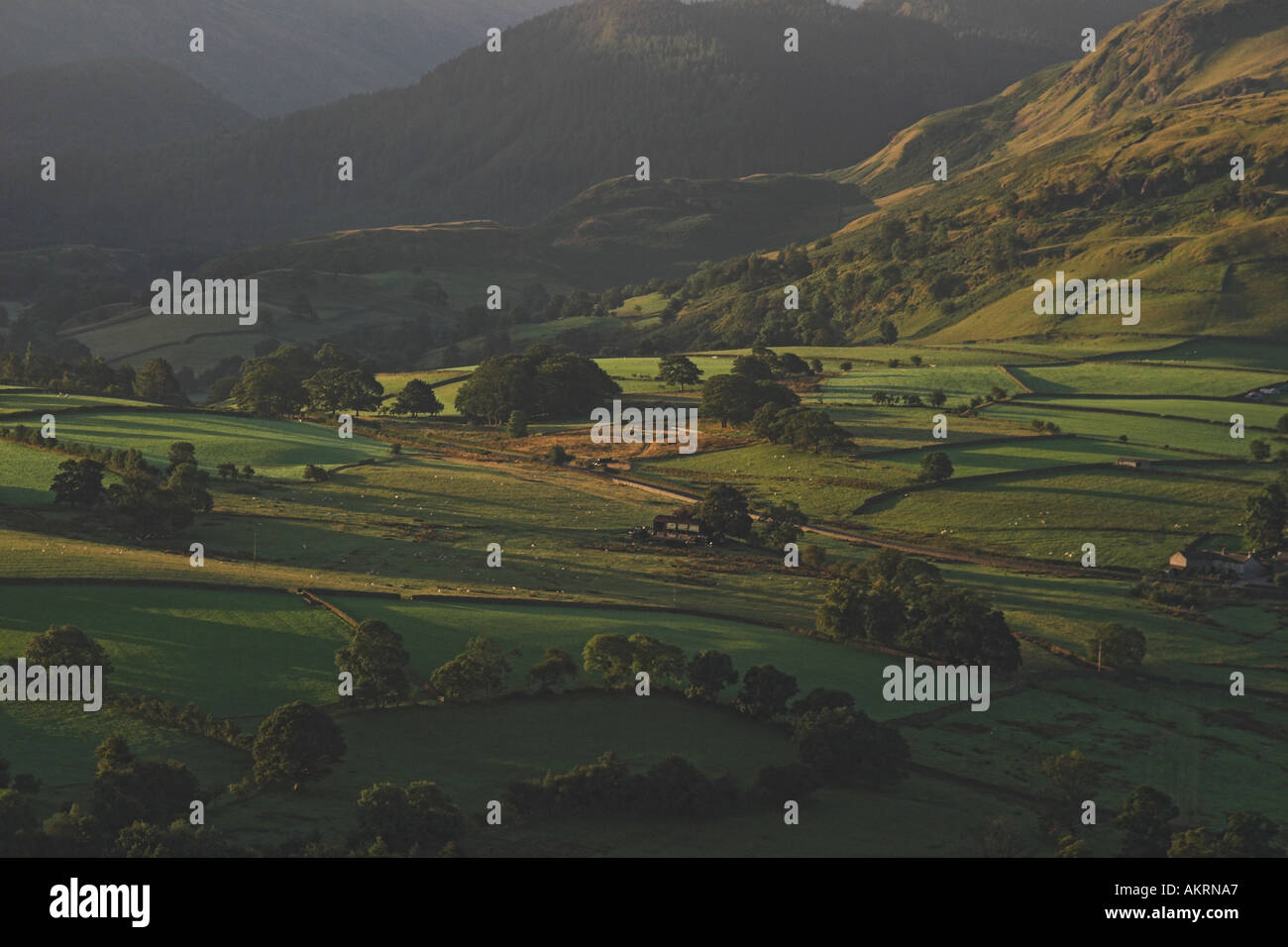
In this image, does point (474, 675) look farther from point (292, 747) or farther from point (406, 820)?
point (406, 820)

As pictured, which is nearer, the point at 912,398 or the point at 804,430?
the point at 804,430

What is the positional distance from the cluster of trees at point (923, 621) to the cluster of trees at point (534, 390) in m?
79.9

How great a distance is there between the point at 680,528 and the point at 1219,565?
3576 centimetres

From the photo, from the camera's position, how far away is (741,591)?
82.8 m

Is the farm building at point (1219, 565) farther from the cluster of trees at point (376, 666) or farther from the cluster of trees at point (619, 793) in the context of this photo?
the cluster of trees at point (376, 666)

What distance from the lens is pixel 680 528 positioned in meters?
96.1

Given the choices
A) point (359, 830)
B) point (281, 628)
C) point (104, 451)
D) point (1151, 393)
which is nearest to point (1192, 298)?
point (1151, 393)

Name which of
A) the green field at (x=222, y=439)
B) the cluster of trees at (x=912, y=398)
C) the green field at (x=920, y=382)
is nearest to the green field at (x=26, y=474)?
the green field at (x=222, y=439)

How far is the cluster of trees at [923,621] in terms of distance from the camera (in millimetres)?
69625

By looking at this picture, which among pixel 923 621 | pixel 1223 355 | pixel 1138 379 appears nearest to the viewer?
pixel 923 621

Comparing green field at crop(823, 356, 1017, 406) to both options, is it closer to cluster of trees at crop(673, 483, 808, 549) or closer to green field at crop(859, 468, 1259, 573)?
green field at crop(859, 468, 1259, 573)

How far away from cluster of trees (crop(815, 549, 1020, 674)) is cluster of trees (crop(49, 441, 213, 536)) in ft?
135

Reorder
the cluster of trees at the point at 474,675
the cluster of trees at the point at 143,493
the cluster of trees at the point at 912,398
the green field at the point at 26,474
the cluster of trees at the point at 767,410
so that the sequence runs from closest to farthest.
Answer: the cluster of trees at the point at 474,675 < the cluster of trees at the point at 143,493 < the green field at the point at 26,474 < the cluster of trees at the point at 767,410 < the cluster of trees at the point at 912,398

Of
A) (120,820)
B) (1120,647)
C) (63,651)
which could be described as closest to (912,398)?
(1120,647)
